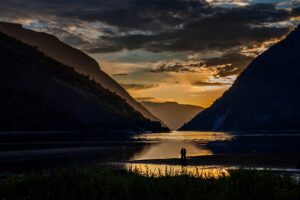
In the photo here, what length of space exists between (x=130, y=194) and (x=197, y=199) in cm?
245

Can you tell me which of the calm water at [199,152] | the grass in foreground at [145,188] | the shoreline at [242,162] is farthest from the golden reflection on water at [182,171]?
the shoreline at [242,162]

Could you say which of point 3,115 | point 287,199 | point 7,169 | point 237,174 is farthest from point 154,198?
point 3,115

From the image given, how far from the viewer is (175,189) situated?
18.3 meters

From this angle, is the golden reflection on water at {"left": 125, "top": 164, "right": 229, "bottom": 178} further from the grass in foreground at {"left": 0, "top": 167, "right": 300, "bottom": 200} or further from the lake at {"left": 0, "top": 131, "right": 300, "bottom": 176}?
the grass in foreground at {"left": 0, "top": 167, "right": 300, "bottom": 200}

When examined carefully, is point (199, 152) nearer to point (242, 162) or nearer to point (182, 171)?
point (242, 162)

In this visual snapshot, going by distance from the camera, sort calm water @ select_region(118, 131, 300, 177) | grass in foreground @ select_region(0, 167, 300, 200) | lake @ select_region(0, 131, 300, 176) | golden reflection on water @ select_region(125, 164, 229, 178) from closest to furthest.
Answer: grass in foreground @ select_region(0, 167, 300, 200) → golden reflection on water @ select_region(125, 164, 229, 178) → calm water @ select_region(118, 131, 300, 177) → lake @ select_region(0, 131, 300, 176)

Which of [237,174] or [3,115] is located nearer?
[237,174]

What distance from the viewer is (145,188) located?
17453 millimetres

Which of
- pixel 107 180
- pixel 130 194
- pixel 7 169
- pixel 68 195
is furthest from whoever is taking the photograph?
pixel 7 169

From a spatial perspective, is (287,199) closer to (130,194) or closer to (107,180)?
(130,194)

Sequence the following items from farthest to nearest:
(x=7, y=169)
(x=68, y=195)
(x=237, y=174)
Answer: (x=7, y=169) → (x=68, y=195) → (x=237, y=174)

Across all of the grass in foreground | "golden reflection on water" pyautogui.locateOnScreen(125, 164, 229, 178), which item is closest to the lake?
"golden reflection on water" pyautogui.locateOnScreen(125, 164, 229, 178)

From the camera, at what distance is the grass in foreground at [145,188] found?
13.6 metres

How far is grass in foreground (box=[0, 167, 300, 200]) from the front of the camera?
44.7 ft
